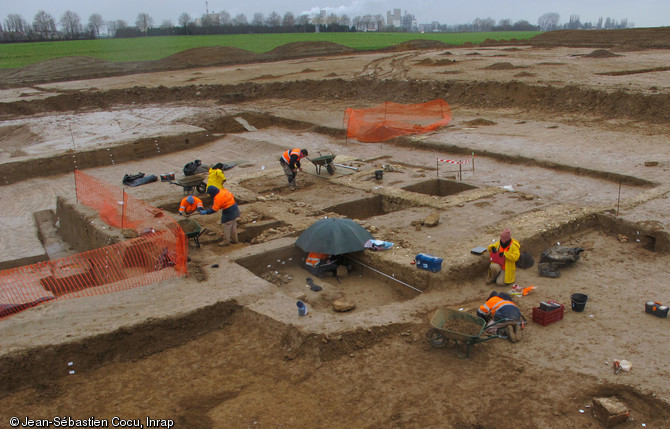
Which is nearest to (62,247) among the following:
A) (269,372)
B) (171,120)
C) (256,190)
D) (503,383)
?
(256,190)

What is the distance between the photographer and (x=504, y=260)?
846 centimetres

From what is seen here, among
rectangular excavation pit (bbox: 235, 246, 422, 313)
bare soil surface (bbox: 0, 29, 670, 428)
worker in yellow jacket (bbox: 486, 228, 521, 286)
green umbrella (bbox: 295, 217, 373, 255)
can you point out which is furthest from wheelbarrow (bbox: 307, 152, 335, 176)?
worker in yellow jacket (bbox: 486, 228, 521, 286)

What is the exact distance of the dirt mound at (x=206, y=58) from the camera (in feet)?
152

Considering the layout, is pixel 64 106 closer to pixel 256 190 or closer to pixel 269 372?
pixel 256 190

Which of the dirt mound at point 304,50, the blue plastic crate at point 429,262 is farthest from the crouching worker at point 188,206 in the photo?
the dirt mound at point 304,50

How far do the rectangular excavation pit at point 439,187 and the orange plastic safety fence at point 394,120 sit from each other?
17.1 feet

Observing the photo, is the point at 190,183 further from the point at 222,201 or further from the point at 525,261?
the point at 525,261

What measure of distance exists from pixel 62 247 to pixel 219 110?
515 inches

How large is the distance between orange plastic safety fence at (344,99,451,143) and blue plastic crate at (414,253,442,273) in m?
10.8

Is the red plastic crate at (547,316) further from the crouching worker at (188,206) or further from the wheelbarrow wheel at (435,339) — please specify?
the crouching worker at (188,206)

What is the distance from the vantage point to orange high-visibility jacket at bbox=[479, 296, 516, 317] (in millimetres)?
7027

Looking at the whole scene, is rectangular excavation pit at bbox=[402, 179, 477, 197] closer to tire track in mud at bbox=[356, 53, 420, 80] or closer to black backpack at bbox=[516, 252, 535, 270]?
black backpack at bbox=[516, 252, 535, 270]

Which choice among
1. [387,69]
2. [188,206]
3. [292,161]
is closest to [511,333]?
[188,206]

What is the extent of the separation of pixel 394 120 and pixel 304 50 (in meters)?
35.8
